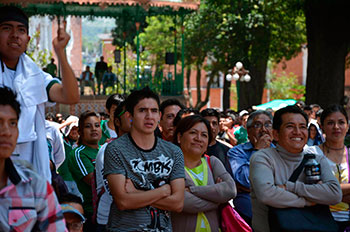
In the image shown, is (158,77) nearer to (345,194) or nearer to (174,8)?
(174,8)

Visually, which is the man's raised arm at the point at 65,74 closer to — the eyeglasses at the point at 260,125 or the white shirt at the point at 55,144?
the white shirt at the point at 55,144

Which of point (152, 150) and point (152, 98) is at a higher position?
point (152, 98)

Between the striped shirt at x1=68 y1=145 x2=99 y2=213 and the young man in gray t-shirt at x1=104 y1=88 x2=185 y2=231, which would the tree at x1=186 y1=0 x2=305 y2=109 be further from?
the young man in gray t-shirt at x1=104 y1=88 x2=185 y2=231

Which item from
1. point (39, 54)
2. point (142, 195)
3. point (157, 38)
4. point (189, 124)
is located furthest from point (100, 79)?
point (142, 195)

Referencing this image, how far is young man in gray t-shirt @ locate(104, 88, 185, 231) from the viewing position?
4805 mm

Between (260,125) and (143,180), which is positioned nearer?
(143,180)

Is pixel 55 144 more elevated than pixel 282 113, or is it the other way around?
pixel 282 113

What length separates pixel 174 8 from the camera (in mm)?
21812

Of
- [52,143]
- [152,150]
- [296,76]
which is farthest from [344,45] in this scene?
[296,76]

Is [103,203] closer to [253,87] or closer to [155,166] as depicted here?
[155,166]

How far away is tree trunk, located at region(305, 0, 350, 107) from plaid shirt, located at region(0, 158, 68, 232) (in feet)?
57.9

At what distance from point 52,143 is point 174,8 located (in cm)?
1528

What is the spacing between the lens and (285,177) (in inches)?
216

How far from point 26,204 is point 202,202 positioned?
8.40ft
